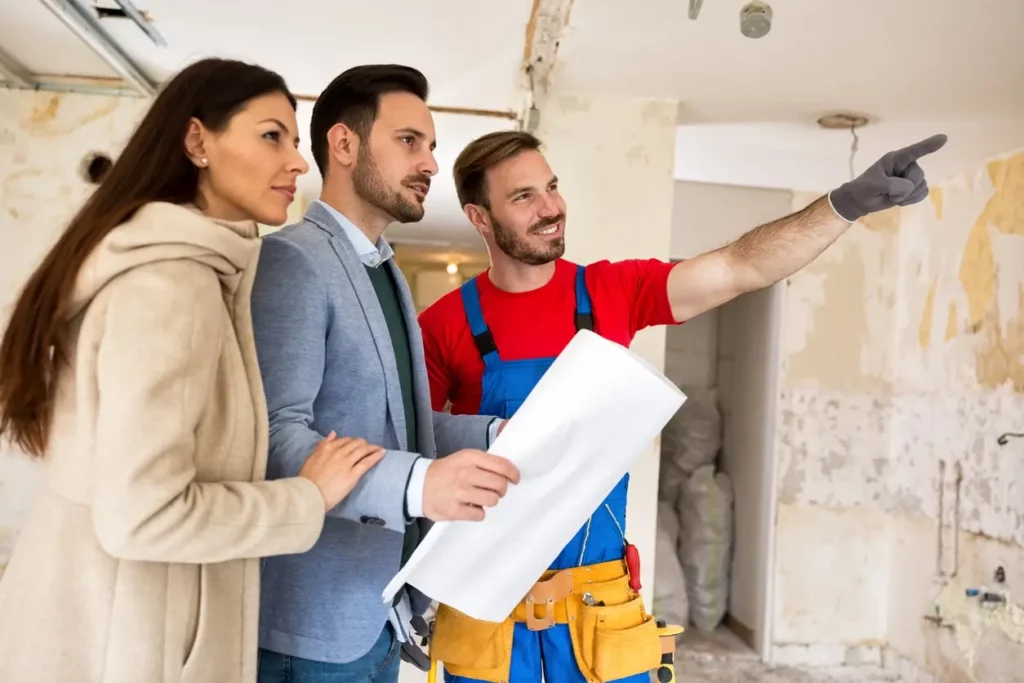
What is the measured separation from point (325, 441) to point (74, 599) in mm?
318

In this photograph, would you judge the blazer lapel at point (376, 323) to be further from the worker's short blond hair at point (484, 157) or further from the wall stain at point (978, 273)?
the wall stain at point (978, 273)

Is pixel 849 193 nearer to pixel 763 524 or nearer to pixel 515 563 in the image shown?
pixel 515 563

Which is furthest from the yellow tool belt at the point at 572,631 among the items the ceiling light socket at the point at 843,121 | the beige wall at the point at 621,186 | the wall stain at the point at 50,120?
the wall stain at the point at 50,120

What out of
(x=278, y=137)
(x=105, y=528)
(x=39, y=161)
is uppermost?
(x=39, y=161)

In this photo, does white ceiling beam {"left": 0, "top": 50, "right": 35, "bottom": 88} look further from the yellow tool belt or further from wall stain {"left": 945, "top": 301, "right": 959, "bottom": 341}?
wall stain {"left": 945, "top": 301, "right": 959, "bottom": 341}

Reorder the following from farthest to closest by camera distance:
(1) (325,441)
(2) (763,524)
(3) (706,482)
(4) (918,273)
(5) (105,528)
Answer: (3) (706,482) < (2) (763,524) < (4) (918,273) < (1) (325,441) < (5) (105,528)

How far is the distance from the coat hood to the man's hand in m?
0.36

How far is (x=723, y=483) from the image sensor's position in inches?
188

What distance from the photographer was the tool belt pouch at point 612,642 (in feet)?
5.14

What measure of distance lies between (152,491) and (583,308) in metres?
1.11

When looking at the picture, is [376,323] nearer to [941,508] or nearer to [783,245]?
[783,245]

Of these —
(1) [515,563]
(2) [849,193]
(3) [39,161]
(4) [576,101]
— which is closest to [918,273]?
(4) [576,101]

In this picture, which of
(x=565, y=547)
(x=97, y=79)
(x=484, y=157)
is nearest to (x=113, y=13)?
(x=97, y=79)

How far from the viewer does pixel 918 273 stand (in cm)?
399
